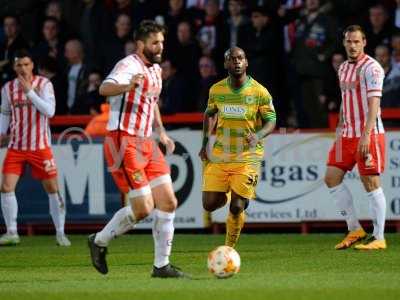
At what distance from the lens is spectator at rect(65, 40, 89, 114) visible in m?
18.8

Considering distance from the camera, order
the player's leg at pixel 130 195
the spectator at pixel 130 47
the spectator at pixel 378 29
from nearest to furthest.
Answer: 1. the player's leg at pixel 130 195
2. the spectator at pixel 378 29
3. the spectator at pixel 130 47

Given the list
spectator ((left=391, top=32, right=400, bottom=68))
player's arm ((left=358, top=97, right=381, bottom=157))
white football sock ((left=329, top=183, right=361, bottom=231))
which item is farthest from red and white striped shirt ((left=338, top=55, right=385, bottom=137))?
spectator ((left=391, top=32, right=400, bottom=68))

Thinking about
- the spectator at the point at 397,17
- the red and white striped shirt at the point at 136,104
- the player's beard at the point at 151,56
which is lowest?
the red and white striped shirt at the point at 136,104

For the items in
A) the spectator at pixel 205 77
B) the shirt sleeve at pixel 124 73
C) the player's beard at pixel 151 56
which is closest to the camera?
the shirt sleeve at pixel 124 73

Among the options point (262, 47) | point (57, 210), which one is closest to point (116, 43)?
point (262, 47)

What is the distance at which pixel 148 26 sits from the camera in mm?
11148

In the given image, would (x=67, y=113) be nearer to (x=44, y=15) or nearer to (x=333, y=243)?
(x=44, y=15)

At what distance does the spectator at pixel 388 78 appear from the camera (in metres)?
16.8

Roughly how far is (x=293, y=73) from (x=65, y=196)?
3716 mm

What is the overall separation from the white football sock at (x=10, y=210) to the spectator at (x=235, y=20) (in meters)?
4.31

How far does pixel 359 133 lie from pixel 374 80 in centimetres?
63

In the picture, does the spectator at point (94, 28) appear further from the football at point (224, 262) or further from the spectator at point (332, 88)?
the football at point (224, 262)

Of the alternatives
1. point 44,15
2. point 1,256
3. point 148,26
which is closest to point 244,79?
point 148,26

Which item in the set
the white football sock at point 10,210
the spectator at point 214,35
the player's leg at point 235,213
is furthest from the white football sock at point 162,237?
the spectator at point 214,35
